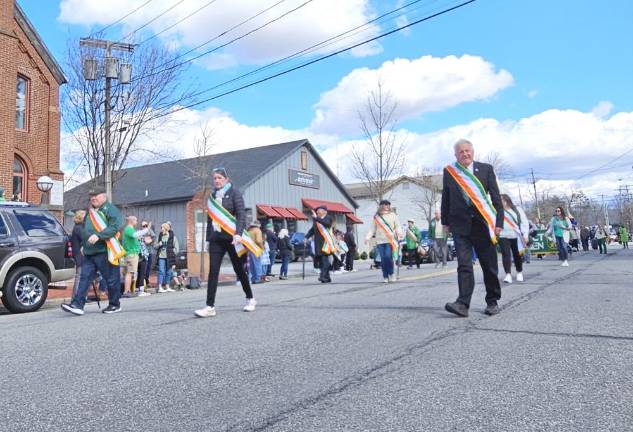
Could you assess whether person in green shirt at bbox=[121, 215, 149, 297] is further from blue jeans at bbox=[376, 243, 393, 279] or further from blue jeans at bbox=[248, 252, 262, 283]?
blue jeans at bbox=[376, 243, 393, 279]

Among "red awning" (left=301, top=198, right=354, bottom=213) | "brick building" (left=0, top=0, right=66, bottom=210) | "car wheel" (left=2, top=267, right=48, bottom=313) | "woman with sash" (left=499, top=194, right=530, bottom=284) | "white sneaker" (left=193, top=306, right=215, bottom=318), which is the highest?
"brick building" (left=0, top=0, right=66, bottom=210)

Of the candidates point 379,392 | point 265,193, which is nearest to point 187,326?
point 379,392

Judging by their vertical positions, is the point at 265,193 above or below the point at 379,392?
above

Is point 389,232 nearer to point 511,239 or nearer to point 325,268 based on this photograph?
point 325,268

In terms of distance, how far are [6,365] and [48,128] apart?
19.0 metres

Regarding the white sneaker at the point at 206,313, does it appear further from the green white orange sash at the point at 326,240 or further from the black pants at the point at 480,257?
the green white orange sash at the point at 326,240

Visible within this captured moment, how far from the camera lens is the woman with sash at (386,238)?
37.5 feet

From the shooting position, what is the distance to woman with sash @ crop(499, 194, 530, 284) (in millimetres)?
10320

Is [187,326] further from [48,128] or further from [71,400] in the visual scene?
[48,128]

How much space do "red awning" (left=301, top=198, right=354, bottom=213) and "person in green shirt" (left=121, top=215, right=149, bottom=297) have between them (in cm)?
2314

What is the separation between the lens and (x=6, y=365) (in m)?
4.43

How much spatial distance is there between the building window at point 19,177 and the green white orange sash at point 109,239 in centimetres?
1438

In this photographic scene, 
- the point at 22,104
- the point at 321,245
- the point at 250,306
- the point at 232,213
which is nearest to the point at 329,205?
the point at 22,104

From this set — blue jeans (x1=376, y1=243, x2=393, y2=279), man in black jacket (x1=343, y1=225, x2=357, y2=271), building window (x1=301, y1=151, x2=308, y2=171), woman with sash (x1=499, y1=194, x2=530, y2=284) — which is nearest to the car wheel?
blue jeans (x1=376, y1=243, x2=393, y2=279)
